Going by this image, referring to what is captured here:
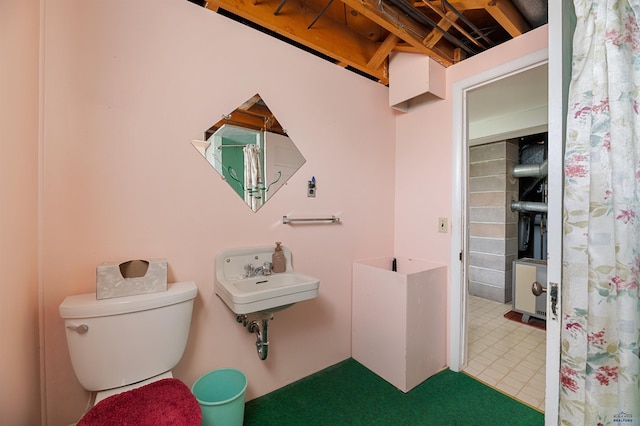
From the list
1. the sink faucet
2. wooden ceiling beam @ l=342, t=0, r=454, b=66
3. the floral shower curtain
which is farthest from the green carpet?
wooden ceiling beam @ l=342, t=0, r=454, b=66

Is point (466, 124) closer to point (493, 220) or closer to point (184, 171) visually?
point (184, 171)

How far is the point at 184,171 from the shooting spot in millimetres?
1397

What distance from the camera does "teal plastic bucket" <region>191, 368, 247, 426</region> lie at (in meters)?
1.23

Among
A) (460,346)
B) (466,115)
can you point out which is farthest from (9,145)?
(460,346)

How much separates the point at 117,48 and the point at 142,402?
1.49m

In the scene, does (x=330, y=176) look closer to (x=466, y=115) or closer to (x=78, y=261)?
(x=466, y=115)

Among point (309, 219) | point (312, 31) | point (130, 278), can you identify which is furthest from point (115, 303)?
point (312, 31)

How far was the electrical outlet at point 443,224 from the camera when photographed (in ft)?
6.58

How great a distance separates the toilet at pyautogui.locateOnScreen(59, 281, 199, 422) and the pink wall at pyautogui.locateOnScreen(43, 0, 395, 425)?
19 cm

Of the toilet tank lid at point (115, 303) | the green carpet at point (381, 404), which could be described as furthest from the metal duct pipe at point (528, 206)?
the toilet tank lid at point (115, 303)

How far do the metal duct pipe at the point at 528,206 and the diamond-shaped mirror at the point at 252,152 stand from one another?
3196 millimetres

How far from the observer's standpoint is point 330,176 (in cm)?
196

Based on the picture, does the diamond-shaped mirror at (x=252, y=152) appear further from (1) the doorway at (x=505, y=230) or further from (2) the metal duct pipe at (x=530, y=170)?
(2) the metal duct pipe at (x=530, y=170)

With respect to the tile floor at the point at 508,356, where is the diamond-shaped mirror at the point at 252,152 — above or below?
above
